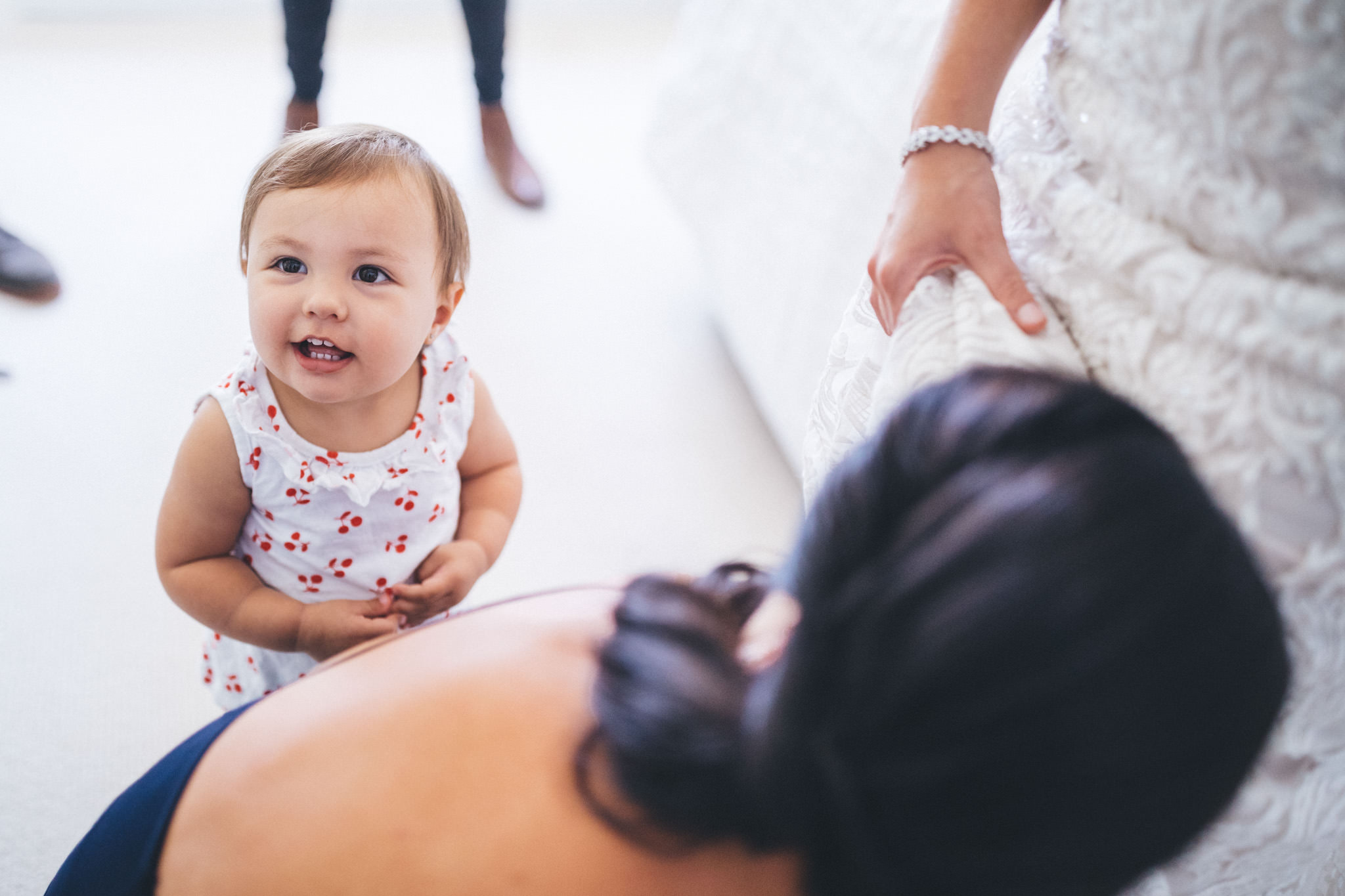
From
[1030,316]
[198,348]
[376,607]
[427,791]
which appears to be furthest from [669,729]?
[198,348]

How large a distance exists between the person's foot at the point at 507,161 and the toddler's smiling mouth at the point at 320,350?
121cm

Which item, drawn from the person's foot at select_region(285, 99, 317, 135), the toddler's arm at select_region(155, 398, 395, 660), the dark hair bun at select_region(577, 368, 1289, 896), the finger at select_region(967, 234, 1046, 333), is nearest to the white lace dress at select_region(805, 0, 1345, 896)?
the finger at select_region(967, 234, 1046, 333)

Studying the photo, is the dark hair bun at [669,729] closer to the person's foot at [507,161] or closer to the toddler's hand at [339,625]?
the toddler's hand at [339,625]

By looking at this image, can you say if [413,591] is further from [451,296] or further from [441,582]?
[451,296]

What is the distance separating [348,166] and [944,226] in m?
0.48

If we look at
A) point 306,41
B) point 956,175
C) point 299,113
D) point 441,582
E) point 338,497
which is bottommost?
point 441,582

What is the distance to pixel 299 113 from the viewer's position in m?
1.72

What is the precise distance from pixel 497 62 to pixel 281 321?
129 centimetres

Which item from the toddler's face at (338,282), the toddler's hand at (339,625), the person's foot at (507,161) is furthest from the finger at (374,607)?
the person's foot at (507,161)

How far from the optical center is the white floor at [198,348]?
110 centimetres

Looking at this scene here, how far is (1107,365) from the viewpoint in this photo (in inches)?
24.0

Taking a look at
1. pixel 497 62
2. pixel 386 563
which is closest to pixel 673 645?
pixel 386 563

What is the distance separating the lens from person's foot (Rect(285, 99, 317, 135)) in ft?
5.60

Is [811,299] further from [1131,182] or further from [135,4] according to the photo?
[135,4]
